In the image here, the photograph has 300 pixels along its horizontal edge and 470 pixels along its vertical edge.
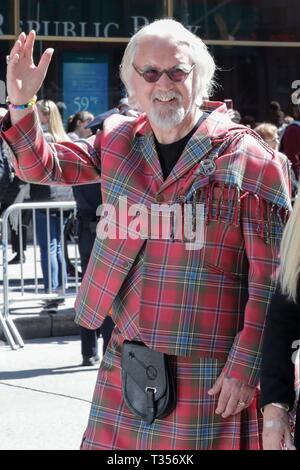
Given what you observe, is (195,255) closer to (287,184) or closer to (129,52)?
(287,184)

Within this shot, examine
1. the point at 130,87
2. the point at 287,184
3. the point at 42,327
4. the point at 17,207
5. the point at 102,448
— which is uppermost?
the point at 130,87

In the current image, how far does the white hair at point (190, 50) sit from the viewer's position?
11.3 ft

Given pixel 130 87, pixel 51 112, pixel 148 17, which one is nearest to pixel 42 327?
pixel 51 112

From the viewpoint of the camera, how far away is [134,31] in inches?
586

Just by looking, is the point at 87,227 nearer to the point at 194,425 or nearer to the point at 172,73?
the point at 172,73

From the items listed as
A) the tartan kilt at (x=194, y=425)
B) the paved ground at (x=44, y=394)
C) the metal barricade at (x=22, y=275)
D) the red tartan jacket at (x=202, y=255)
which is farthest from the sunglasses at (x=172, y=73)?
the metal barricade at (x=22, y=275)

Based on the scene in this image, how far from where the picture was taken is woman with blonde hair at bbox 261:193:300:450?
114 inches

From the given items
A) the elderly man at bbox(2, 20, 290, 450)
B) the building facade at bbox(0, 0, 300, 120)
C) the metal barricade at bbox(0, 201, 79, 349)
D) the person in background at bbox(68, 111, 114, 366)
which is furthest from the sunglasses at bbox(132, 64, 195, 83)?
the building facade at bbox(0, 0, 300, 120)

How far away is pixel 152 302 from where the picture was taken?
3.38 metres

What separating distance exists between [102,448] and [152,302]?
507mm

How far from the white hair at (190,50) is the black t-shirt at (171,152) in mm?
128

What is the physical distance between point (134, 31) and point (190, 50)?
11634 mm

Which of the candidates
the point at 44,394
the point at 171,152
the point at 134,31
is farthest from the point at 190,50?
the point at 134,31

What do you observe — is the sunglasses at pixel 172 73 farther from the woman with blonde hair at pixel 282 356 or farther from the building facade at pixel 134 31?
the building facade at pixel 134 31
